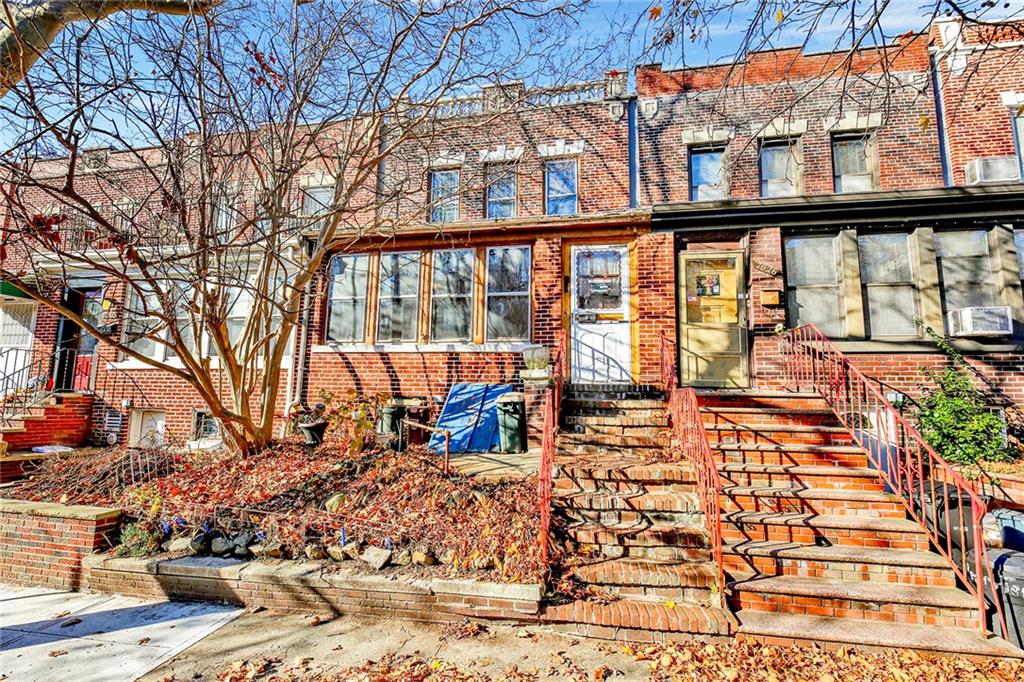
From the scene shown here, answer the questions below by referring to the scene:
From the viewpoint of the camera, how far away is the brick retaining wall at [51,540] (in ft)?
15.9

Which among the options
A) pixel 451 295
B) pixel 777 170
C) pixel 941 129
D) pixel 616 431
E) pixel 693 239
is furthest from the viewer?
pixel 777 170

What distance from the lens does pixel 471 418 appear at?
24.2 feet

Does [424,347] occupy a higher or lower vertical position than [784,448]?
higher

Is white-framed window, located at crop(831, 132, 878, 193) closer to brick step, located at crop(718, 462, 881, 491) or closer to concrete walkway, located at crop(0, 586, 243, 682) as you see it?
brick step, located at crop(718, 462, 881, 491)

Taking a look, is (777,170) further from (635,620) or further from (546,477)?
(635,620)

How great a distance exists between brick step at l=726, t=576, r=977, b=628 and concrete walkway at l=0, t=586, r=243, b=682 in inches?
178

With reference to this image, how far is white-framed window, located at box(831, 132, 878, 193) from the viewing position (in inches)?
344

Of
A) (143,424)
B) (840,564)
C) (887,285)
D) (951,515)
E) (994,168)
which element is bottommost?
(840,564)

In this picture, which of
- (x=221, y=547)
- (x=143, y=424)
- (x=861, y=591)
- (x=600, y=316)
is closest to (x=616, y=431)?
(x=600, y=316)

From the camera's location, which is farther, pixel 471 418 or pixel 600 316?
pixel 600 316

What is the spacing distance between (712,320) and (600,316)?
1.87 m

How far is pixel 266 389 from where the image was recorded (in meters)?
7.06

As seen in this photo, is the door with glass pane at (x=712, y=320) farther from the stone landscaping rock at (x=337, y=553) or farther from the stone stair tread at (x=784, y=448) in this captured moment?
the stone landscaping rock at (x=337, y=553)

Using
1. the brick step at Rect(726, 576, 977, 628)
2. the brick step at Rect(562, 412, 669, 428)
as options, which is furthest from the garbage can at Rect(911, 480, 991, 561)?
the brick step at Rect(562, 412, 669, 428)
